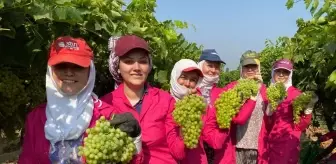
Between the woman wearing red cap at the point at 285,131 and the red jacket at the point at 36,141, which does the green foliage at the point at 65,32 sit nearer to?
the red jacket at the point at 36,141

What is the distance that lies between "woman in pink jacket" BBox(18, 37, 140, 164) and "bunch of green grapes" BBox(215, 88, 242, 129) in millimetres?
1318

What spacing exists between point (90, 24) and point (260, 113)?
7.33 feet

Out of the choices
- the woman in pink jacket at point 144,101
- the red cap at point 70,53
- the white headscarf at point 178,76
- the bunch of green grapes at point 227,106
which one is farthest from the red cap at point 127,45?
the bunch of green grapes at point 227,106

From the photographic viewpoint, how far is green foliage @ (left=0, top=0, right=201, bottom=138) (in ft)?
8.77

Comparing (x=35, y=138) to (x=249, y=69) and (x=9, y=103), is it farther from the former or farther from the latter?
(x=249, y=69)

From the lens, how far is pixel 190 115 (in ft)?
8.86

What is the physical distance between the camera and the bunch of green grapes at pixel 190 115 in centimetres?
269

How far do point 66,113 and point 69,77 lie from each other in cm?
19

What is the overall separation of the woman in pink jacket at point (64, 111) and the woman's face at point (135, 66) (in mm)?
311

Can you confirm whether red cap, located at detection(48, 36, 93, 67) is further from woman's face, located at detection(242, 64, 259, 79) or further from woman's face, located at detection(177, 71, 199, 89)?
woman's face, located at detection(242, 64, 259, 79)

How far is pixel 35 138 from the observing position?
251cm

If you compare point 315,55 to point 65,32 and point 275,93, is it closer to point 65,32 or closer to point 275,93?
point 275,93

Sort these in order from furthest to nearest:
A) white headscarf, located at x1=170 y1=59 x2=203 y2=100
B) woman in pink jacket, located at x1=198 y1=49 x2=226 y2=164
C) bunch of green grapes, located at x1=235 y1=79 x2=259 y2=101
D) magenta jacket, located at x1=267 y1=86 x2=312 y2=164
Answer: magenta jacket, located at x1=267 y1=86 x2=312 y2=164 < woman in pink jacket, located at x1=198 y1=49 x2=226 y2=164 < bunch of green grapes, located at x1=235 y1=79 x2=259 y2=101 < white headscarf, located at x1=170 y1=59 x2=203 y2=100

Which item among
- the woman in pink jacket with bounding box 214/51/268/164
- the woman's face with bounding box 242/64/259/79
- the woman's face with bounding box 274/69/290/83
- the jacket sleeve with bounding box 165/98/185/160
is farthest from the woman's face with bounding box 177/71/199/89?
the woman's face with bounding box 274/69/290/83
